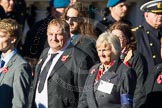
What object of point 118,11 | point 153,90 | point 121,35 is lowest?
point 153,90

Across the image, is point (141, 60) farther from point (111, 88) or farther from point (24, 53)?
point (24, 53)

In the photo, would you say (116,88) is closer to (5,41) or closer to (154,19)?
(5,41)

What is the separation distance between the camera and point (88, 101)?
21.0 feet

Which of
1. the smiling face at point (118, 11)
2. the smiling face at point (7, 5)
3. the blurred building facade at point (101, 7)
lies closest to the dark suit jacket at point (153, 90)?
the smiling face at point (118, 11)

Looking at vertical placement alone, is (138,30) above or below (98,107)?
above

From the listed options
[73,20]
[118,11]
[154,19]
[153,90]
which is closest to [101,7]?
[118,11]

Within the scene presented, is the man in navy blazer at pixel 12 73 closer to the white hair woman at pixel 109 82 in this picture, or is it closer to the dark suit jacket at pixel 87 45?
the white hair woman at pixel 109 82

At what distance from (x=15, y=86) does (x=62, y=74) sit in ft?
2.19

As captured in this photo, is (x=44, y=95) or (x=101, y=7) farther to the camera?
(x=101, y=7)

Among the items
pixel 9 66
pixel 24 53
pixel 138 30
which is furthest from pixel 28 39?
pixel 9 66

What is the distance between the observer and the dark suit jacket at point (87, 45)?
281 inches

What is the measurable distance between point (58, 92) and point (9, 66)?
0.62 metres

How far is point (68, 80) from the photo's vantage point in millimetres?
6793

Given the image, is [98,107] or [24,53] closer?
[98,107]
